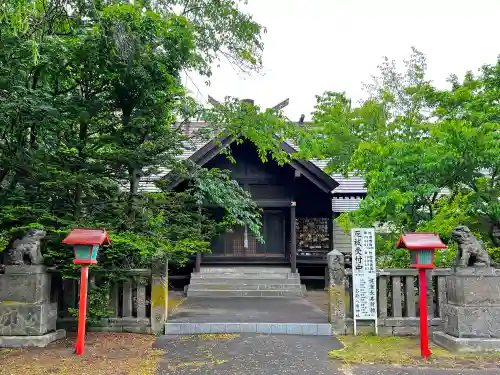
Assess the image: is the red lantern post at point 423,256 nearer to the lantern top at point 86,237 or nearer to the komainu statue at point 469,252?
the komainu statue at point 469,252

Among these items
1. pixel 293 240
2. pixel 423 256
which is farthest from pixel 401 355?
pixel 293 240

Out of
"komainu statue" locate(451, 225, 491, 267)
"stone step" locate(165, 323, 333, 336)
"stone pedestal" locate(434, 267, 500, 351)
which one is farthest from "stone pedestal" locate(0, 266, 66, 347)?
"komainu statue" locate(451, 225, 491, 267)

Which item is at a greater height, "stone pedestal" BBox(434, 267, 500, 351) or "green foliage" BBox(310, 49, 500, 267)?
"green foliage" BBox(310, 49, 500, 267)

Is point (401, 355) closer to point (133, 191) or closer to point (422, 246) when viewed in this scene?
point (422, 246)

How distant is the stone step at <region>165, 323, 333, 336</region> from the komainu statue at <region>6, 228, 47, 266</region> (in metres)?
2.72

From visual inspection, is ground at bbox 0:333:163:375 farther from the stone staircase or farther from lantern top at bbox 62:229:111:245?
the stone staircase

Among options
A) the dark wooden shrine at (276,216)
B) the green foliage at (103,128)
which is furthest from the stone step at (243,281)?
the green foliage at (103,128)

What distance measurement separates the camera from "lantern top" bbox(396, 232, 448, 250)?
20.6 ft

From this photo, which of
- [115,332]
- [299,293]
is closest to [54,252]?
[115,332]

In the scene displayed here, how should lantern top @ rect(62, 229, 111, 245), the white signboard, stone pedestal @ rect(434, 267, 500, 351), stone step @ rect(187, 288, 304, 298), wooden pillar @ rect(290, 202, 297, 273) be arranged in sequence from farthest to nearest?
wooden pillar @ rect(290, 202, 297, 273) → stone step @ rect(187, 288, 304, 298) → the white signboard → stone pedestal @ rect(434, 267, 500, 351) → lantern top @ rect(62, 229, 111, 245)

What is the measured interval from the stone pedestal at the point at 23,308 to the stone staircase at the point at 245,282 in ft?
20.9

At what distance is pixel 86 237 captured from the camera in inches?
247

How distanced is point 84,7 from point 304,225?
10946mm

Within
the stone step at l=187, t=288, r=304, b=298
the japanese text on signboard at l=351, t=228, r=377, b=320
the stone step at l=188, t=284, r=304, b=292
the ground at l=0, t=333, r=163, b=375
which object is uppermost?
the japanese text on signboard at l=351, t=228, r=377, b=320
